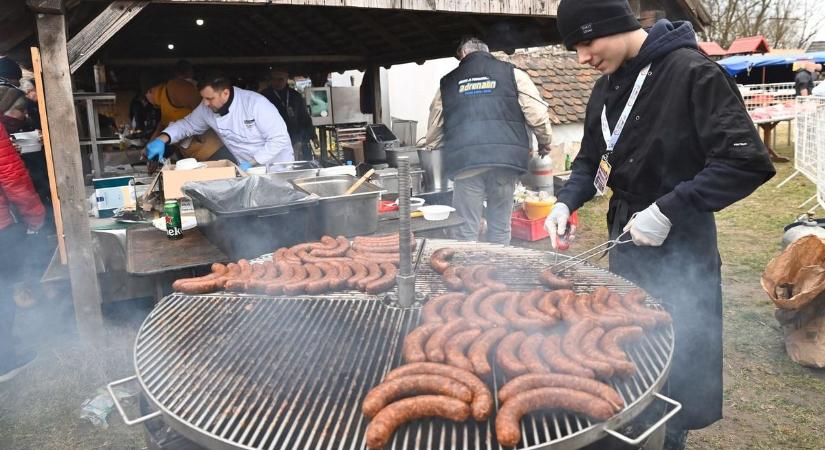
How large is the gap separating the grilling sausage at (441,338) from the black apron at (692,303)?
1.07 meters

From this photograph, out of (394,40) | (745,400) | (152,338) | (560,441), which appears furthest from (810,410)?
(394,40)

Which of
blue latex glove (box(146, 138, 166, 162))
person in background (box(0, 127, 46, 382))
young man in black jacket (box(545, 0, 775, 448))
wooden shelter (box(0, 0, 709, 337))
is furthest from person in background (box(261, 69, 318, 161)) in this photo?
young man in black jacket (box(545, 0, 775, 448))

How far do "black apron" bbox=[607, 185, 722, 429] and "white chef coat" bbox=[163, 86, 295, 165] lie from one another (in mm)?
4561

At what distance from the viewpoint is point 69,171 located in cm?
464

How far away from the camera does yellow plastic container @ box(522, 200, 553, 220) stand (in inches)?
320

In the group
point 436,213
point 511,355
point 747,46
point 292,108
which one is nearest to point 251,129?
point 436,213

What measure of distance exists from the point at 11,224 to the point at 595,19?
17.4ft

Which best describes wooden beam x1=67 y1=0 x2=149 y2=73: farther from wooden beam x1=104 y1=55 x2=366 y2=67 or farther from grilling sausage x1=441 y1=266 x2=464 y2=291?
wooden beam x1=104 y1=55 x2=366 y2=67

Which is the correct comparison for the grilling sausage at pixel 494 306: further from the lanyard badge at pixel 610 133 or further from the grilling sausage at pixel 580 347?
the lanyard badge at pixel 610 133

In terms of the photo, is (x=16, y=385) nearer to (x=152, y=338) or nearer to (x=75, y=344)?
(x=75, y=344)

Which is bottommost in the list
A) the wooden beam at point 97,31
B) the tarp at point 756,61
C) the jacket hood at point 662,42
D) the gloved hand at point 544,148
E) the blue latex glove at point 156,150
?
the gloved hand at point 544,148

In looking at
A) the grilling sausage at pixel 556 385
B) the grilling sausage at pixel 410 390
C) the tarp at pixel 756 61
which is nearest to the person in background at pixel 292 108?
the grilling sausage at pixel 410 390

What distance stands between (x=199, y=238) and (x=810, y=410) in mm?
4867

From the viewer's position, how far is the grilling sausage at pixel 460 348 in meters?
Answer: 1.98
